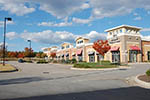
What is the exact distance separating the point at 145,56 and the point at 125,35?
33.4 feet

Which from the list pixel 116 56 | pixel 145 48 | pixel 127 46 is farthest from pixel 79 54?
pixel 145 48

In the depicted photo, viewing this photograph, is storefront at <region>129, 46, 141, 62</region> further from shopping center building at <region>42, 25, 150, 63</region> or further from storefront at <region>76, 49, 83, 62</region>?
storefront at <region>76, 49, 83, 62</region>

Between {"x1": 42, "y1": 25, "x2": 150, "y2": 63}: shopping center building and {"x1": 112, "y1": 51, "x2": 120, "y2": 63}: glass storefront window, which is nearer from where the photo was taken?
{"x1": 42, "y1": 25, "x2": 150, "y2": 63}: shopping center building

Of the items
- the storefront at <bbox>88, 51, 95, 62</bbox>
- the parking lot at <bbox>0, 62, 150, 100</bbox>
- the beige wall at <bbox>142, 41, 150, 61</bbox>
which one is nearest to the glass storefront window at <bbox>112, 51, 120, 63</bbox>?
the beige wall at <bbox>142, 41, 150, 61</bbox>

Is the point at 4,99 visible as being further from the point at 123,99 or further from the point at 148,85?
the point at 148,85

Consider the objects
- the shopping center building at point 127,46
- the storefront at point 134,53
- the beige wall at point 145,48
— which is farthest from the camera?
the beige wall at point 145,48

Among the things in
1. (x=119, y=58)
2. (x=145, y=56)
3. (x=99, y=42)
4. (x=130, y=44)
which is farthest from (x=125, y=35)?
(x=99, y=42)

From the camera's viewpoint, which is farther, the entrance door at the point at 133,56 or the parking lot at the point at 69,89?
the entrance door at the point at 133,56

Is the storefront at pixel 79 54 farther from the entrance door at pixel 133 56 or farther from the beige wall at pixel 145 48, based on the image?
the beige wall at pixel 145 48

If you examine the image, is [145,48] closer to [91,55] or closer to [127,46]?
[127,46]

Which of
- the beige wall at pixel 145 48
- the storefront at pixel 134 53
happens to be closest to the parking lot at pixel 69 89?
the storefront at pixel 134 53

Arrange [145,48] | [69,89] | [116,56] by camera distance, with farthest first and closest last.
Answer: [145,48] < [116,56] < [69,89]

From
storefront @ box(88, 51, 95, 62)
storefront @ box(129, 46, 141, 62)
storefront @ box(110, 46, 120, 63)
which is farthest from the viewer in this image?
storefront @ box(88, 51, 95, 62)

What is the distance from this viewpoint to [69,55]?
66.2 meters
